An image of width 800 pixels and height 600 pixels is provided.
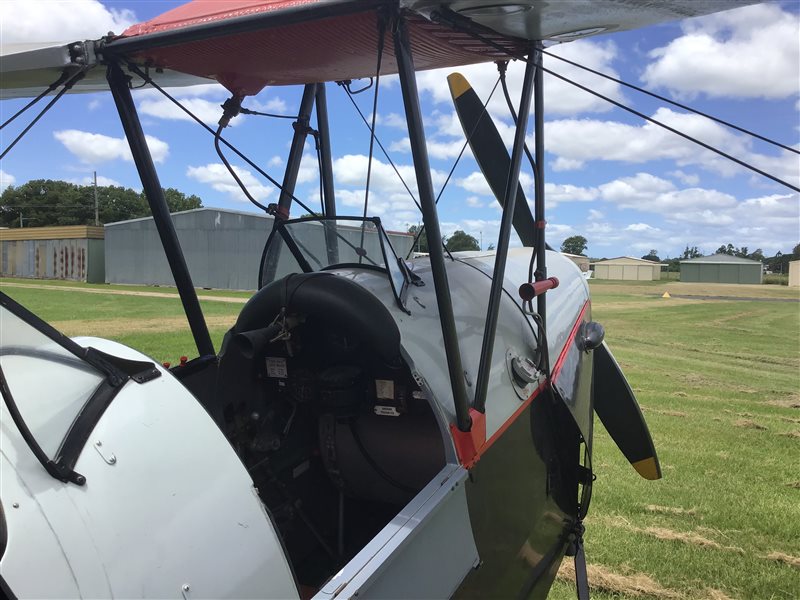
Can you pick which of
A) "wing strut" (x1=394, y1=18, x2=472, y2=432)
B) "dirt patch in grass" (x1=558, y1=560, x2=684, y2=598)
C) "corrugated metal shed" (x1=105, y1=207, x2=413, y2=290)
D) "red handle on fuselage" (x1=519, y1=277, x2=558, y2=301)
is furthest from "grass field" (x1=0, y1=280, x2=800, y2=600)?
"corrugated metal shed" (x1=105, y1=207, x2=413, y2=290)

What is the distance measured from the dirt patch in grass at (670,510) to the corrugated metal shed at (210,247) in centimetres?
2809

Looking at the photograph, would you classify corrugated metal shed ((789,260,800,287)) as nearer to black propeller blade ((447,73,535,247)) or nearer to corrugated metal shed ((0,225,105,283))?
corrugated metal shed ((0,225,105,283))

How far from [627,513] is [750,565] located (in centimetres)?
97

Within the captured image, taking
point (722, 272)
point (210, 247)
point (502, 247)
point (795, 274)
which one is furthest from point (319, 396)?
point (722, 272)

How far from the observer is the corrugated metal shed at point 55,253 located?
129 feet

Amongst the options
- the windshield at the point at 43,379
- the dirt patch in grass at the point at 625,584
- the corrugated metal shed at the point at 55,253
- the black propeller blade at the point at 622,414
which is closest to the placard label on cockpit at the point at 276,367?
the windshield at the point at 43,379

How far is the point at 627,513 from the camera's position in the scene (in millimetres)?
4820

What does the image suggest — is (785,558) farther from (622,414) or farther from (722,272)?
(722,272)

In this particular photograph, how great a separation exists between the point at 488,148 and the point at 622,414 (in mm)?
2076

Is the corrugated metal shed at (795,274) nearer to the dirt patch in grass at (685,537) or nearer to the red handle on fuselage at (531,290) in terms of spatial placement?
the dirt patch in grass at (685,537)

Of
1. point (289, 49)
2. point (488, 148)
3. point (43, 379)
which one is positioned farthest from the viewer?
point (488, 148)

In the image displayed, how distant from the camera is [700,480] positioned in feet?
18.1

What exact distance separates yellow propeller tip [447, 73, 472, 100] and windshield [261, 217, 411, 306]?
182 centimetres

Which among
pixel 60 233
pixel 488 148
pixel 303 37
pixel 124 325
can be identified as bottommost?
pixel 124 325
